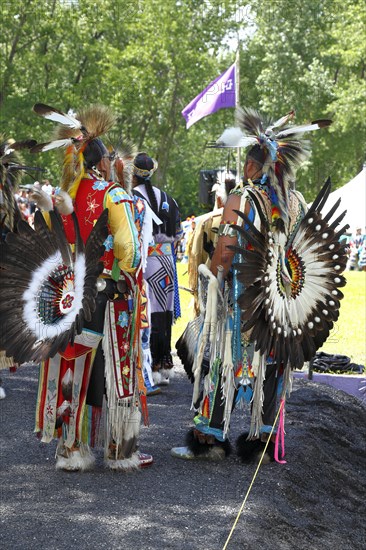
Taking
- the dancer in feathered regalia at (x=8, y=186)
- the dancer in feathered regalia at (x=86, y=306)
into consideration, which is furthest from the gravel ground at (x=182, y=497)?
the dancer in feathered regalia at (x=8, y=186)

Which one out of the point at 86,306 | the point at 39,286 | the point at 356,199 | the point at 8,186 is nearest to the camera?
the point at 86,306

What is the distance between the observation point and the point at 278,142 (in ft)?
15.6

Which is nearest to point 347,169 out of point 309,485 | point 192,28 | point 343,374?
point 192,28

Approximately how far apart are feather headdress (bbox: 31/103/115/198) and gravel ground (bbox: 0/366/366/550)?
1.41 metres

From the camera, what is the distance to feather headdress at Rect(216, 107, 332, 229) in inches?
186

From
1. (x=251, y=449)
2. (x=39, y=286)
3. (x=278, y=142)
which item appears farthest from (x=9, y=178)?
(x=251, y=449)

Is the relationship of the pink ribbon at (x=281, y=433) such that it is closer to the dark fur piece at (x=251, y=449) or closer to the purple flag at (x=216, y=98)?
the dark fur piece at (x=251, y=449)

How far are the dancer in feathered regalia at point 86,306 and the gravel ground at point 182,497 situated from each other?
25cm

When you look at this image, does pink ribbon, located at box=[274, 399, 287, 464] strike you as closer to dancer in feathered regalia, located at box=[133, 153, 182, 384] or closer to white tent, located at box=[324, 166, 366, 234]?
dancer in feathered regalia, located at box=[133, 153, 182, 384]

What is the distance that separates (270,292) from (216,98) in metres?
11.8

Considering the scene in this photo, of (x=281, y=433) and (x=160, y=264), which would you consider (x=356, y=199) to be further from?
(x=281, y=433)

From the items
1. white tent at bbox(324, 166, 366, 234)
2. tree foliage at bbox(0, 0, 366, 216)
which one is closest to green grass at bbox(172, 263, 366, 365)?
white tent at bbox(324, 166, 366, 234)

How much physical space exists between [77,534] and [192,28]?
94.4 feet

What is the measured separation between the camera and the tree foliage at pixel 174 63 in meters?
28.2
